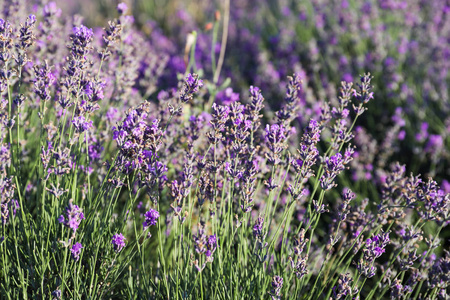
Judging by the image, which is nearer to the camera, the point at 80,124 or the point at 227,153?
the point at 80,124

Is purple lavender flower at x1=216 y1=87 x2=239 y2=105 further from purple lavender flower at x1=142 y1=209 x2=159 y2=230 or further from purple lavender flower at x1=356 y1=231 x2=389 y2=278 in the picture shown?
purple lavender flower at x1=356 y1=231 x2=389 y2=278

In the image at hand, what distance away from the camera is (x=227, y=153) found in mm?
1754

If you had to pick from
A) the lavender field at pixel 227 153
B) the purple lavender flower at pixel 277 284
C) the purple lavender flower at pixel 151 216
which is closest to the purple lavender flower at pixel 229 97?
the lavender field at pixel 227 153

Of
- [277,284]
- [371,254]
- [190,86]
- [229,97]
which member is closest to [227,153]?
[190,86]

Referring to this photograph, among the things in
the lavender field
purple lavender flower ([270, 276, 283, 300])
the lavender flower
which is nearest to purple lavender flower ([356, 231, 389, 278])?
the lavender field

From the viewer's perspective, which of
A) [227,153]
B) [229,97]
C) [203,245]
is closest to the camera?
[203,245]

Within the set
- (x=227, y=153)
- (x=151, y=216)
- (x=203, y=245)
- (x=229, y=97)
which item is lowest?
(x=203, y=245)

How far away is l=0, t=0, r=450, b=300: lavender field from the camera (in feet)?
5.11

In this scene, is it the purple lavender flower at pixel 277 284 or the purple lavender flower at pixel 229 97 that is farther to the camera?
the purple lavender flower at pixel 229 97

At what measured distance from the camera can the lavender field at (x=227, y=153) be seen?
1557 mm

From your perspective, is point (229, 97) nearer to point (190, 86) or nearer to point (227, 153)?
point (227, 153)

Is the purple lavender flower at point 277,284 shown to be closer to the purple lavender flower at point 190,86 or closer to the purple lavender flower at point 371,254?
the purple lavender flower at point 371,254

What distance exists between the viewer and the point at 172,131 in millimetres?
2252

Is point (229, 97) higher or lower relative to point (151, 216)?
higher
